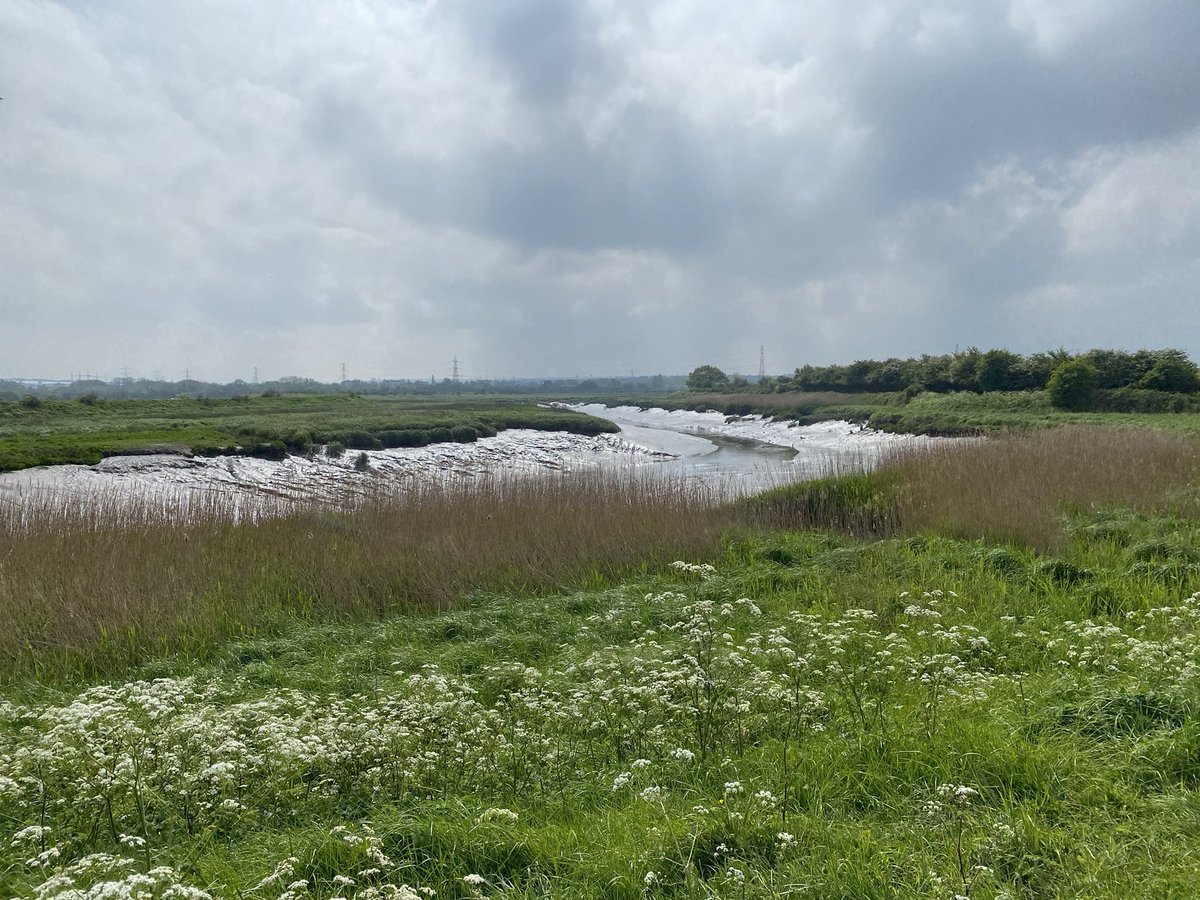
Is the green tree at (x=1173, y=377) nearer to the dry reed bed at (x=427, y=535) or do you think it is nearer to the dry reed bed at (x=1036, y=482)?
the dry reed bed at (x=1036, y=482)

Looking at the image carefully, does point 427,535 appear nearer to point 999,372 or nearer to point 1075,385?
point 1075,385

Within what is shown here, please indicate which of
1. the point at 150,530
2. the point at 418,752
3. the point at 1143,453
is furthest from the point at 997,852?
the point at 1143,453

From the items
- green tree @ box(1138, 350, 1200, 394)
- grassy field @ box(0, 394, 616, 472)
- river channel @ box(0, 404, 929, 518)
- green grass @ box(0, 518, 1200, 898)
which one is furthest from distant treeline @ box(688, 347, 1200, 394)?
green grass @ box(0, 518, 1200, 898)

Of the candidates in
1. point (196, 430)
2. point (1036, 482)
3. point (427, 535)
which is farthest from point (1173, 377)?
point (196, 430)

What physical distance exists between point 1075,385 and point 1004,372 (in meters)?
9.19

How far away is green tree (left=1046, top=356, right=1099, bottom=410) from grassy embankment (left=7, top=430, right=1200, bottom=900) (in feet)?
101

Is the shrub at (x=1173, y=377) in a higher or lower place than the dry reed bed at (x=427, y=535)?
higher

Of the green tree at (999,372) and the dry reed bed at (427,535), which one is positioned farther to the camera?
the green tree at (999,372)

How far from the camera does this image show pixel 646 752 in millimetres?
5109

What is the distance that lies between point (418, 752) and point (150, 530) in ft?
35.0

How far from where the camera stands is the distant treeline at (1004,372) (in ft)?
119

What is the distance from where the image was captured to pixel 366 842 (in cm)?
389

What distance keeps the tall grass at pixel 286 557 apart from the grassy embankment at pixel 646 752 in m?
0.20

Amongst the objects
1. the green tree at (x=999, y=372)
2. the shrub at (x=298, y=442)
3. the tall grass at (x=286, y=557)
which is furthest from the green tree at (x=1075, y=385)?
the shrub at (x=298, y=442)
